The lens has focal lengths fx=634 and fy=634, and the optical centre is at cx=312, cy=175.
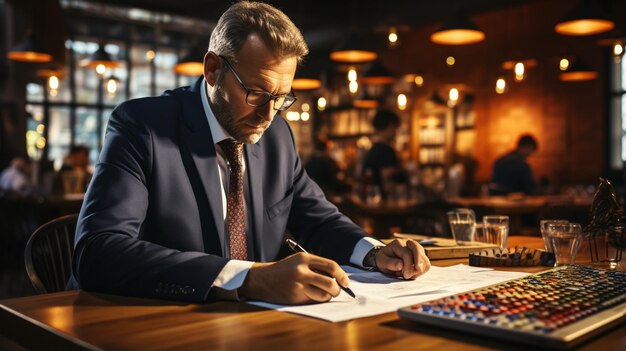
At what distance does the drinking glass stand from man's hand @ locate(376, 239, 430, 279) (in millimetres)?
613

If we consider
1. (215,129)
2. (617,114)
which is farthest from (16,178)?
(617,114)

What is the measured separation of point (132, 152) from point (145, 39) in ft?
47.3

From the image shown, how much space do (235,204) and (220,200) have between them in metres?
0.09

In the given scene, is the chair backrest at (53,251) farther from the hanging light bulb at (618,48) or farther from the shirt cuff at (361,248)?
the hanging light bulb at (618,48)

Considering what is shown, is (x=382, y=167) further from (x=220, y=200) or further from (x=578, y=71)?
(x=220, y=200)

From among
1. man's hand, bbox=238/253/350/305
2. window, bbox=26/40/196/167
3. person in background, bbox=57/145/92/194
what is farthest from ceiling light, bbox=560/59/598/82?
window, bbox=26/40/196/167

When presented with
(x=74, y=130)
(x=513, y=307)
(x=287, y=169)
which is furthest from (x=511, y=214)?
(x=74, y=130)

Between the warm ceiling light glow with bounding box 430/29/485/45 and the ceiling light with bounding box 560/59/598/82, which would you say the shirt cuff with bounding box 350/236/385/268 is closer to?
the warm ceiling light glow with bounding box 430/29/485/45

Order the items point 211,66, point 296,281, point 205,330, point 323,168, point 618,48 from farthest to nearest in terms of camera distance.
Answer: point 323,168 → point 618,48 → point 211,66 → point 296,281 → point 205,330

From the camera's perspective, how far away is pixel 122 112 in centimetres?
180

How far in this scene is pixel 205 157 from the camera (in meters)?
1.80

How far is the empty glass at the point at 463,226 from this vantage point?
7.14 ft

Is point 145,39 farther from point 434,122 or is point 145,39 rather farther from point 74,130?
point 434,122

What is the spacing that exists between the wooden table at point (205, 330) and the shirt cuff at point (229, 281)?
3cm
